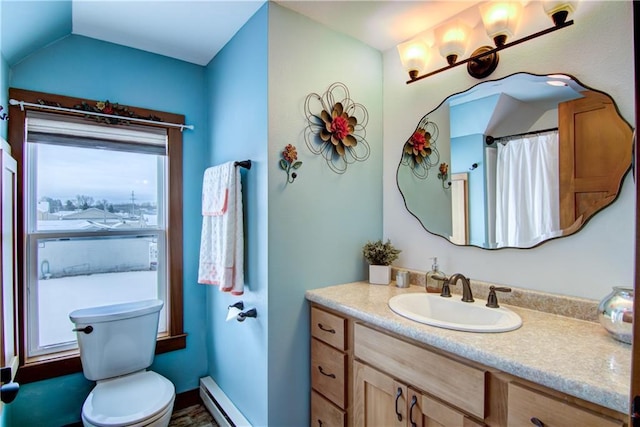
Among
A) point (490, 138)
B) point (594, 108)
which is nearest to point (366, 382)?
point (490, 138)

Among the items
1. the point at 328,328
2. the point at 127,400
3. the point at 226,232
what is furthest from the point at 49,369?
the point at 328,328

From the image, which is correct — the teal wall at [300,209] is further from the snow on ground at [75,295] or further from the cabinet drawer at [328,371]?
the snow on ground at [75,295]

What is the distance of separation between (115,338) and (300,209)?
1.32m

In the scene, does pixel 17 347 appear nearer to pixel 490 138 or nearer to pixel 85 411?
pixel 85 411

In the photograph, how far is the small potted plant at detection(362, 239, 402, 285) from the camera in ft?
6.20

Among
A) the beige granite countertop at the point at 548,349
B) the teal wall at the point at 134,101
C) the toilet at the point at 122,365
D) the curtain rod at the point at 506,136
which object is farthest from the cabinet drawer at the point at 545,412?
the teal wall at the point at 134,101

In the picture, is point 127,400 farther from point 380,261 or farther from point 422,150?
point 422,150

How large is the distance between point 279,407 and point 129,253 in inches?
54.9

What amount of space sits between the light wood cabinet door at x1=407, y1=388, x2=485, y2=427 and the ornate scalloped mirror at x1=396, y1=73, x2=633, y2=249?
81 centimetres

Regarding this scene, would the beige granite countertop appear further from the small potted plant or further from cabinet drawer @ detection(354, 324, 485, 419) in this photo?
the small potted plant

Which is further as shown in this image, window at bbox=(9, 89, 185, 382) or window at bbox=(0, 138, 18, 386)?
window at bbox=(9, 89, 185, 382)

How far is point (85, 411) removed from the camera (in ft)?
5.16

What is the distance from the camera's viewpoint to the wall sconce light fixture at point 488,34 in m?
1.28

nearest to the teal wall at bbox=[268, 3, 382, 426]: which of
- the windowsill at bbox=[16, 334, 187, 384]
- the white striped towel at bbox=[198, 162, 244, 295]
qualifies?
the white striped towel at bbox=[198, 162, 244, 295]
